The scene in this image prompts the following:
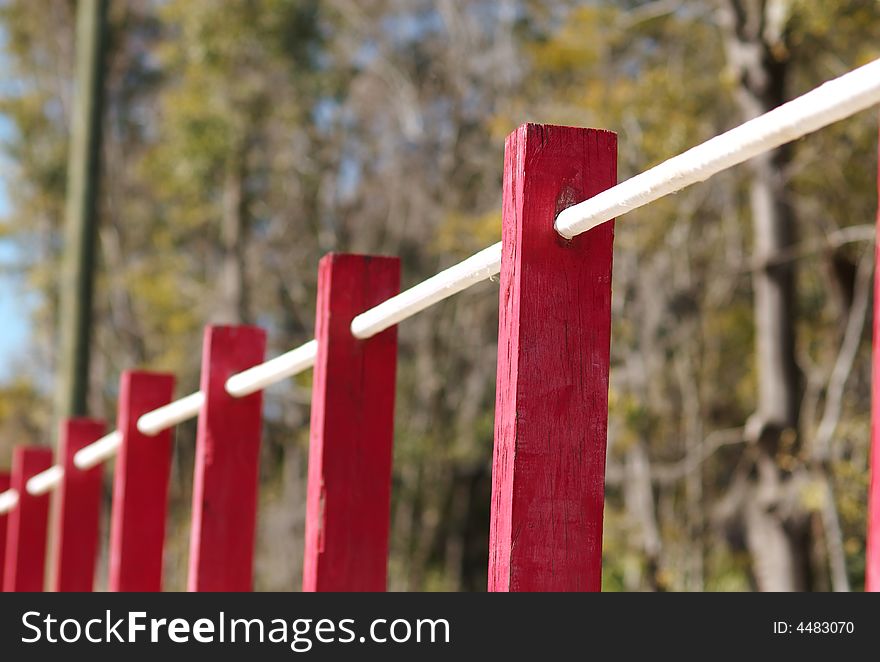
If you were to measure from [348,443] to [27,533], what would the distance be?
2.86 metres

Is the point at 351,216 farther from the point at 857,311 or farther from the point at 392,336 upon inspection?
the point at 392,336

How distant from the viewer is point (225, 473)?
256cm

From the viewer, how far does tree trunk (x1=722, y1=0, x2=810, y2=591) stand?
7184 millimetres

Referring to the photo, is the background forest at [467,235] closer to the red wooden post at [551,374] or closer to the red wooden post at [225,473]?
the red wooden post at [225,473]

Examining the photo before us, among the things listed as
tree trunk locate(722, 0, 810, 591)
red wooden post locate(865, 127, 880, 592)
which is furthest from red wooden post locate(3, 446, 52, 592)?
tree trunk locate(722, 0, 810, 591)

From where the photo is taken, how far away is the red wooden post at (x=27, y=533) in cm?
448

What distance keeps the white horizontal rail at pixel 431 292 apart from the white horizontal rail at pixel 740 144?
7.0 inches

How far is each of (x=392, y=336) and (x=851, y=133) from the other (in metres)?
7.50

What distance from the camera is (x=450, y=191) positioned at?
55.6 feet

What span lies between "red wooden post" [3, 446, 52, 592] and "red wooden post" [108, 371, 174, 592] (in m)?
1.45

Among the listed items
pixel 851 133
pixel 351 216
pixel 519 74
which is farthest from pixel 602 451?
pixel 351 216

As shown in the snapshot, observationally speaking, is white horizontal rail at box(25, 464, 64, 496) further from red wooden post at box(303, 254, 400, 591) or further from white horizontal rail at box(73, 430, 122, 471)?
red wooden post at box(303, 254, 400, 591)
